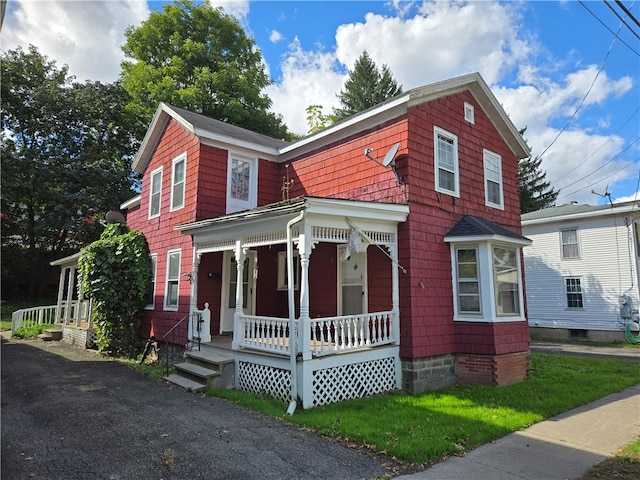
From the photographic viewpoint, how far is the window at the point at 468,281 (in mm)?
9172

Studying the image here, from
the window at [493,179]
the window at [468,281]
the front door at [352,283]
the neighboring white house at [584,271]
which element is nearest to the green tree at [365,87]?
the neighboring white house at [584,271]

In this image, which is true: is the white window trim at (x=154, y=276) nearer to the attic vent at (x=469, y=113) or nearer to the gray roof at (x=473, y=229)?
the gray roof at (x=473, y=229)

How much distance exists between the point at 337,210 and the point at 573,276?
17230mm

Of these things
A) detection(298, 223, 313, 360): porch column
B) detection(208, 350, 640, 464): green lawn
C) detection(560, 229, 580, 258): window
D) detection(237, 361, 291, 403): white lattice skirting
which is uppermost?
detection(560, 229, 580, 258): window

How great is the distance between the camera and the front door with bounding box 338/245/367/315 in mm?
9594

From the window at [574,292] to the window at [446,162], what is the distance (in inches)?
531

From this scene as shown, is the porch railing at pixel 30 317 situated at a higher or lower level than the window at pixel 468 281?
lower

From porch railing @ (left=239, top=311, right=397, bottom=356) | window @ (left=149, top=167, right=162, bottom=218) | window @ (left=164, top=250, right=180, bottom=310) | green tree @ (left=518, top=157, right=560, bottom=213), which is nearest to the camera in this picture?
porch railing @ (left=239, top=311, right=397, bottom=356)

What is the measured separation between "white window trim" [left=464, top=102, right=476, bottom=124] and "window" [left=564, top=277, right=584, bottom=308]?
42.8 feet

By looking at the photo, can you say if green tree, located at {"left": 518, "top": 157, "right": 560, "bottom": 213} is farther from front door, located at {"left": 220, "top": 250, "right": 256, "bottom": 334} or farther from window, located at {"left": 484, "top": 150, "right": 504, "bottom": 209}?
front door, located at {"left": 220, "top": 250, "right": 256, "bottom": 334}

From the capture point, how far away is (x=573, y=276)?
1956 cm

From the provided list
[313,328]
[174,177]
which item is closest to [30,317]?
[174,177]

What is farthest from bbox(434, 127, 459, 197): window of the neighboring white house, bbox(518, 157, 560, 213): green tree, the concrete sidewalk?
bbox(518, 157, 560, 213): green tree

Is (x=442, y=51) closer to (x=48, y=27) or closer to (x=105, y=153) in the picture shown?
(x=48, y=27)
